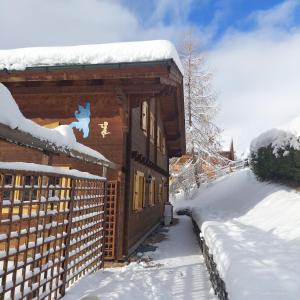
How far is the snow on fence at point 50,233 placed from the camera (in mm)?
3745

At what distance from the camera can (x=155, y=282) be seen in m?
6.98

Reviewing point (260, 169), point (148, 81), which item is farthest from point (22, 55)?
point (260, 169)

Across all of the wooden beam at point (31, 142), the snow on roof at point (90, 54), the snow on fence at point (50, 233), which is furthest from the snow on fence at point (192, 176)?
the wooden beam at point (31, 142)

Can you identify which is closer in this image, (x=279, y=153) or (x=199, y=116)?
(x=279, y=153)

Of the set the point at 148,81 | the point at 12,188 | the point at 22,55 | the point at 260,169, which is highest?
the point at 22,55

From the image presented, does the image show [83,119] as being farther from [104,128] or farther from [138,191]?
[138,191]

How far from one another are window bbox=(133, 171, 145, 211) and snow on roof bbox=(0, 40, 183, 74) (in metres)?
3.86

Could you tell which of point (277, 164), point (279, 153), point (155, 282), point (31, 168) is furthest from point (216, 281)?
point (277, 164)

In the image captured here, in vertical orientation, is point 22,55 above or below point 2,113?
above

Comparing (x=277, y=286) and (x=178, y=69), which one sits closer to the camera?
(x=277, y=286)

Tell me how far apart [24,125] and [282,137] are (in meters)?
10.3

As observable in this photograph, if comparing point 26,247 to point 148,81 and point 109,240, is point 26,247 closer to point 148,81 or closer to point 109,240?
point 109,240

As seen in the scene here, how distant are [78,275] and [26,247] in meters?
2.41

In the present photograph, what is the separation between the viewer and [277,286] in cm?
363
